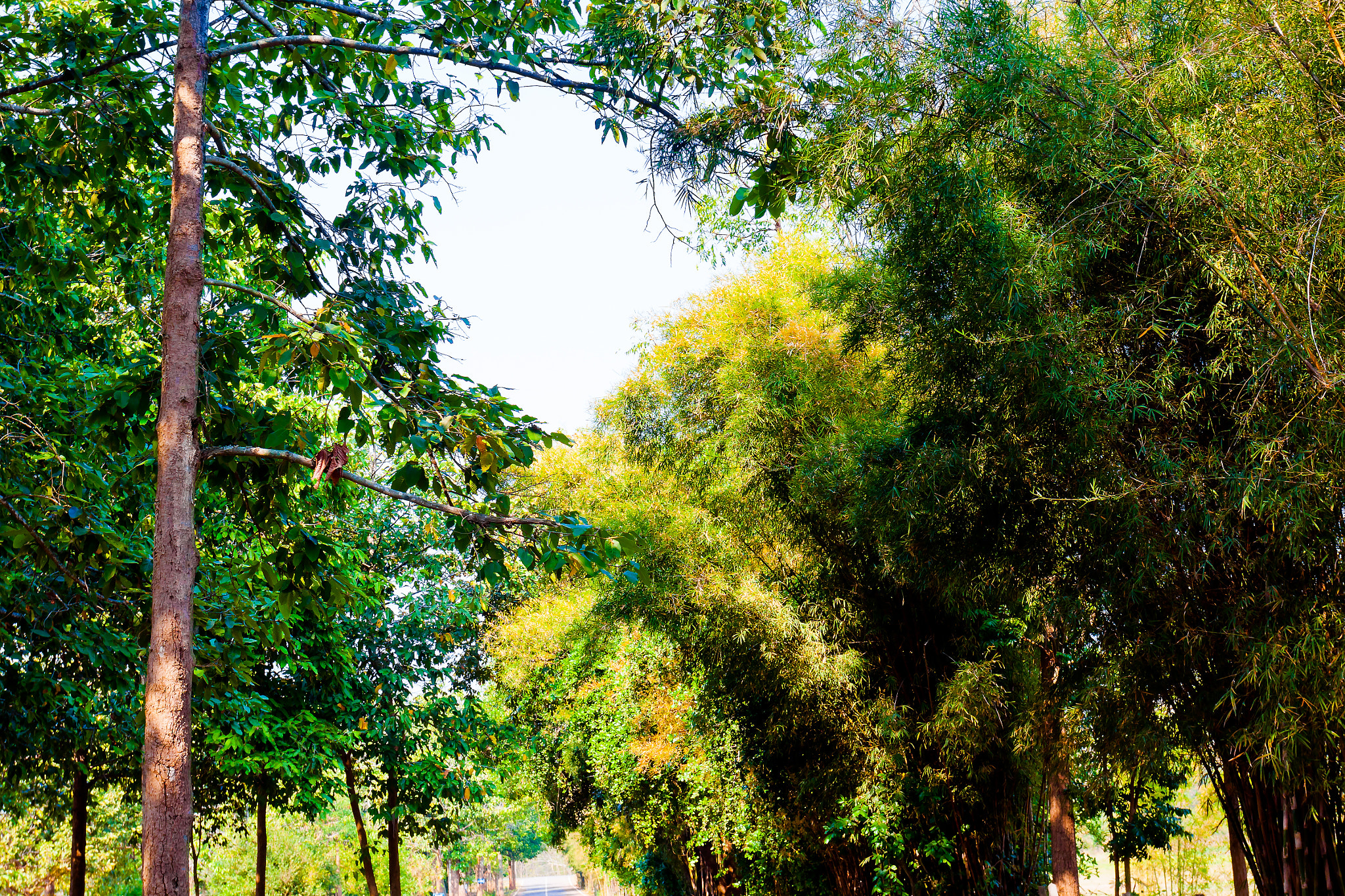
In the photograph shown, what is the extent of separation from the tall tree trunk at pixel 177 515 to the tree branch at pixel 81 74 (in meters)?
0.50

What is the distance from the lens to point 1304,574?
387 centimetres

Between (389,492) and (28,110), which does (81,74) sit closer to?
(28,110)

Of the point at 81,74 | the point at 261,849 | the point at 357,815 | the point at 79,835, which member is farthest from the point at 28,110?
the point at 357,815

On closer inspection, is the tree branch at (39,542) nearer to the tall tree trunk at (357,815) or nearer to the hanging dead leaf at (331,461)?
A: the hanging dead leaf at (331,461)

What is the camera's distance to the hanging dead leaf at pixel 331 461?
121 inches

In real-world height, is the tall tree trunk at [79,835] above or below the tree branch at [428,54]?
below

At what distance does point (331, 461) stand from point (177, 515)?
0.55m

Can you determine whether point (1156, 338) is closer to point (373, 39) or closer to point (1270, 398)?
point (1270, 398)

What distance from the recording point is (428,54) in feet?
11.9

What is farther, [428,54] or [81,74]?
[81,74]

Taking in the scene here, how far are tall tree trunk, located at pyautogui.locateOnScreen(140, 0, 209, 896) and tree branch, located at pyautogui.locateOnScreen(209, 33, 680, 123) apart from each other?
0.55 ft

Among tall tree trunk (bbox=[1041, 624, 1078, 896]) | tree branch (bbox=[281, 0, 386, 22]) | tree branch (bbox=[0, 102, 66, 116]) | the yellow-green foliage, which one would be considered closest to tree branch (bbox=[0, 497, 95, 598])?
tree branch (bbox=[0, 102, 66, 116])

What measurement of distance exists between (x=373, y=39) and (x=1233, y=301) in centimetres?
345

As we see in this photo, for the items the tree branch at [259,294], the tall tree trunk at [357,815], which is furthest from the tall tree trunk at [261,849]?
the tree branch at [259,294]
